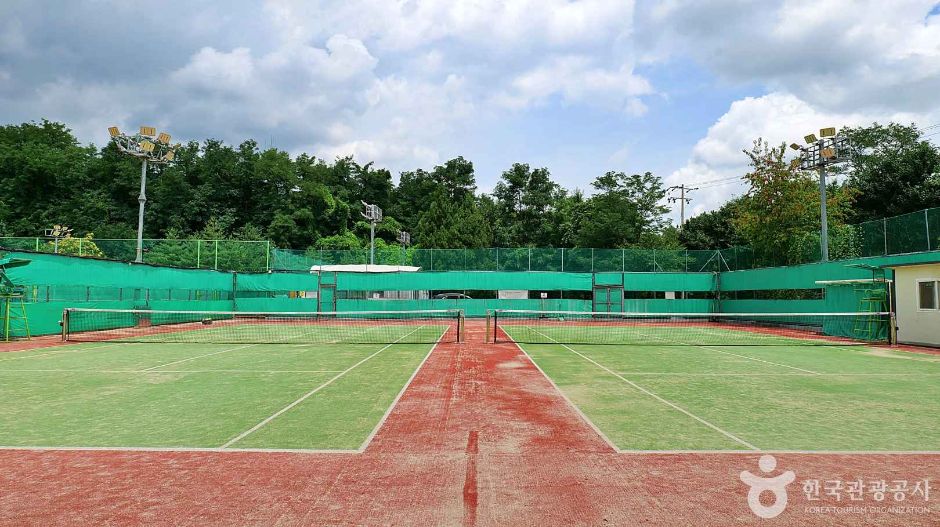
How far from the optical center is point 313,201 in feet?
207

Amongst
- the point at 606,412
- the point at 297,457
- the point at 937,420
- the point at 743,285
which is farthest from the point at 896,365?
the point at 743,285

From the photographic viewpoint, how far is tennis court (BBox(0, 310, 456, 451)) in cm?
727

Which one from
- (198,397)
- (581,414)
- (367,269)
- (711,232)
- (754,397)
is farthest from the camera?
(711,232)

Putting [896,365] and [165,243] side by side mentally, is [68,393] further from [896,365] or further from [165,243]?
[165,243]

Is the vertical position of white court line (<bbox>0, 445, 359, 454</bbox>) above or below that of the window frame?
→ below

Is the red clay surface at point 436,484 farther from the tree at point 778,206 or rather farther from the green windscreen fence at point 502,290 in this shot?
the tree at point 778,206

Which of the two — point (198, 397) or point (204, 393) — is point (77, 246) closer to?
point (204, 393)

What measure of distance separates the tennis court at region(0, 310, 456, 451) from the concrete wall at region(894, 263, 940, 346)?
59.9 feet

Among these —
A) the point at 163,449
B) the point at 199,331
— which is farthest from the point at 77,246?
the point at 163,449

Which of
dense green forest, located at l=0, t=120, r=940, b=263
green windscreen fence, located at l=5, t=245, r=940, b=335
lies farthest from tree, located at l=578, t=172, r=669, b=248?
green windscreen fence, located at l=5, t=245, r=940, b=335

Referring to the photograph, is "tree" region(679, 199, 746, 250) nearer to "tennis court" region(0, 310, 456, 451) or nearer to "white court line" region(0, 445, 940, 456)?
"tennis court" region(0, 310, 456, 451)

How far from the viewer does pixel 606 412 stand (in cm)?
871

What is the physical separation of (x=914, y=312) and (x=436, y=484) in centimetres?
2298

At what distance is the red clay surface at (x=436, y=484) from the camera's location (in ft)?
15.6
